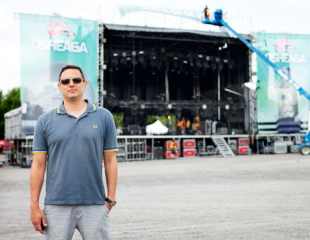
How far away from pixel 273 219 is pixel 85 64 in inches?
797

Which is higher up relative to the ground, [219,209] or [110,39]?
[110,39]

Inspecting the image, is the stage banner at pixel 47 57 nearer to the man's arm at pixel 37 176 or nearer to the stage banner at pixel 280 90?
the stage banner at pixel 280 90

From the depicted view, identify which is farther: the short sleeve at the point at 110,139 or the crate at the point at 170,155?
the crate at the point at 170,155

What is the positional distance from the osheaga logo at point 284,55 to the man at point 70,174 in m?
28.3

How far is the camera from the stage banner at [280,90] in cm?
2898

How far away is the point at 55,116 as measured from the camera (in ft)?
9.23

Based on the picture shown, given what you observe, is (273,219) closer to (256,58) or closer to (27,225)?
(27,225)

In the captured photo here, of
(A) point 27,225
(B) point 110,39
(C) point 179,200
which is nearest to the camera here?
(A) point 27,225

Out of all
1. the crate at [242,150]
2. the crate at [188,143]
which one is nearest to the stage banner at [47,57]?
the crate at [188,143]

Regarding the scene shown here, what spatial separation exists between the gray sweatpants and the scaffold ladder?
2505 centimetres

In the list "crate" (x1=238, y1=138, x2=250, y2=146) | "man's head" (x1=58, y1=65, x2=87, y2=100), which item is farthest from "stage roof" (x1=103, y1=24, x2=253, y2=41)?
"man's head" (x1=58, y1=65, x2=87, y2=100)

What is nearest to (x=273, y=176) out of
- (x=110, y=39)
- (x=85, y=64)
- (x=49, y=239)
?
(x=49, y=239)

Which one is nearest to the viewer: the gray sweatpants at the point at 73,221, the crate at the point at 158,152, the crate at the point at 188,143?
the gray sweatpants at the point at 73,221

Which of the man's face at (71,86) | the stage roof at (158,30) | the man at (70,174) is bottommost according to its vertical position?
the man at (70,174)
